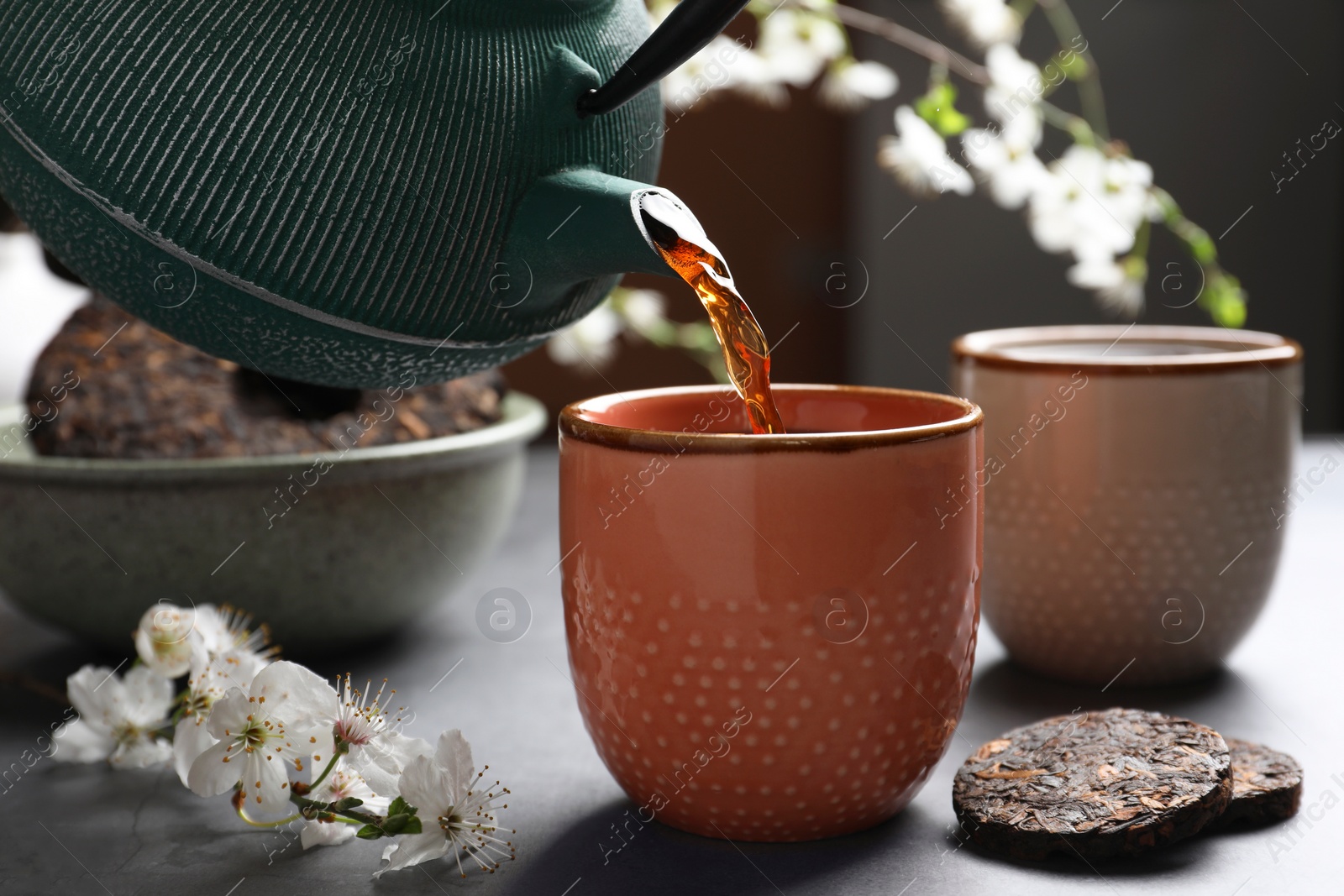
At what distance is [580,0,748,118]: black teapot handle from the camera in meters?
0.48

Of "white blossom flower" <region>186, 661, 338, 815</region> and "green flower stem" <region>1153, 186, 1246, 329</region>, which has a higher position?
"green flower stem" <region>1153, 186, 1246, 329</region>

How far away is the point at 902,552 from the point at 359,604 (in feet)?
1.15

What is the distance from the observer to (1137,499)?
67 centimetres

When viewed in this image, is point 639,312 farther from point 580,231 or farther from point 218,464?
point 580,231

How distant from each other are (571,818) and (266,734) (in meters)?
0.13

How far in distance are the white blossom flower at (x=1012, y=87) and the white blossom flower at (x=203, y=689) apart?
1.89 ft

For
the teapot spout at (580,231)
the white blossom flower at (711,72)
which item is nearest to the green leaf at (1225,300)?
the white blossom flower at (711,72)

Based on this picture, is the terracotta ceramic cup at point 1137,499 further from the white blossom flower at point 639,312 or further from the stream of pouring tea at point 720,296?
the white blossom flower at point 639,312

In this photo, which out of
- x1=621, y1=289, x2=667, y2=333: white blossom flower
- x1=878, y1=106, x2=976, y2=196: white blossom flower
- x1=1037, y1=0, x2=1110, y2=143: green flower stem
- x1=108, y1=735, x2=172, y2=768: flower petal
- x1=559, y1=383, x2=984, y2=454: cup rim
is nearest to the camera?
x1=559, y1=383, x2=984, y2=454: cup rim

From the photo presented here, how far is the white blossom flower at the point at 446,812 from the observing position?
0.50 metres

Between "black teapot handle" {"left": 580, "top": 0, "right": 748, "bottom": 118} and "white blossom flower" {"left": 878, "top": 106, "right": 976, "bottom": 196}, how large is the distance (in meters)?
0.30

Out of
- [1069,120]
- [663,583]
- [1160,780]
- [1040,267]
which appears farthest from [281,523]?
[1040,267]

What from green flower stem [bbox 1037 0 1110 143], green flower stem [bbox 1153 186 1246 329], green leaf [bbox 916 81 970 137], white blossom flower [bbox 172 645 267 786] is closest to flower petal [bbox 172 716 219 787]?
white blossom flower [bbox 172 645 267 786]

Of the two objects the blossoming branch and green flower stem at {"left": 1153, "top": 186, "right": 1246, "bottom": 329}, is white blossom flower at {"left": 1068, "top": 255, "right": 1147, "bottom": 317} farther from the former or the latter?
the blossoming branch
